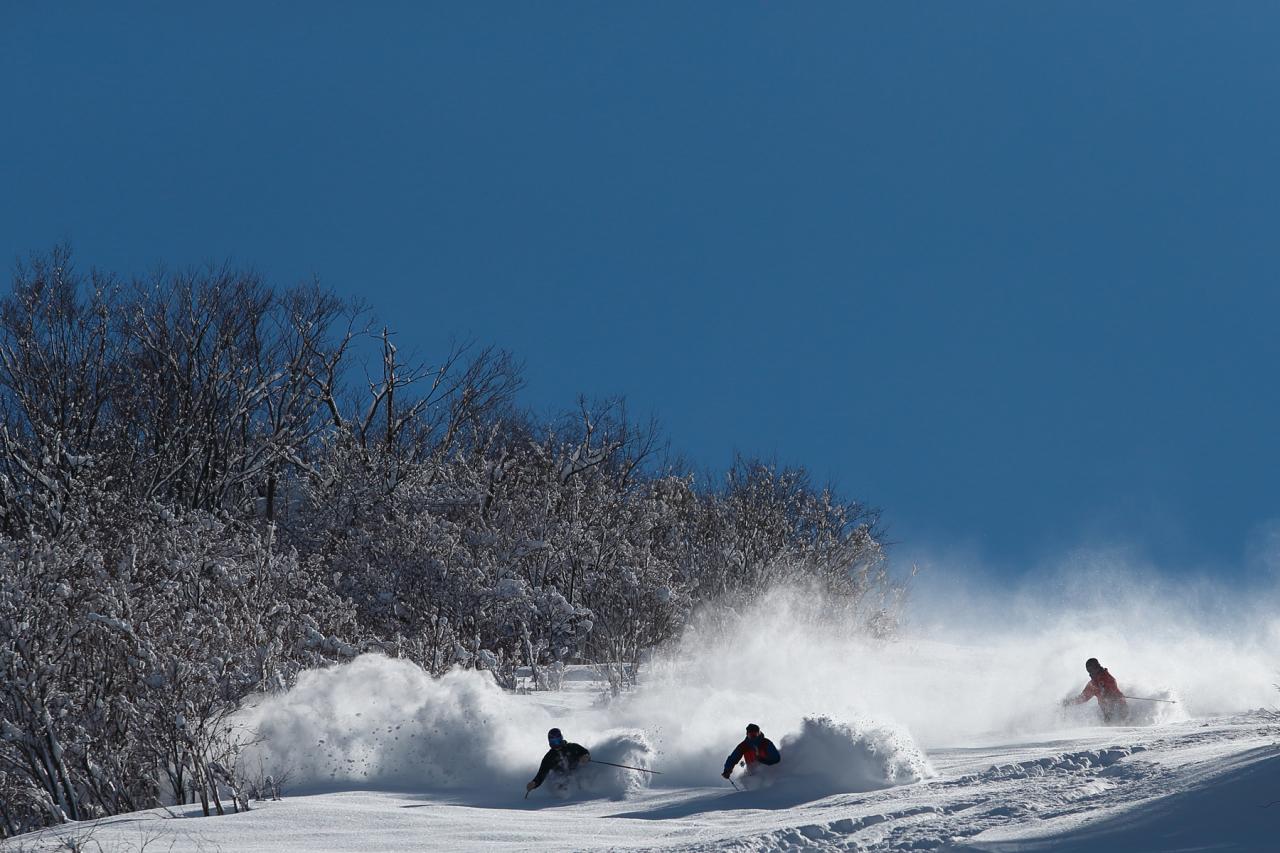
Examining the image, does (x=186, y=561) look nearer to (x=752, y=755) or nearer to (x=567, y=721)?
(x=567, y=721)

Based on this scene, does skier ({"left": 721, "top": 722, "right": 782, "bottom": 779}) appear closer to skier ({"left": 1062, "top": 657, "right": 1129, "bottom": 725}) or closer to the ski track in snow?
the ski track in snow

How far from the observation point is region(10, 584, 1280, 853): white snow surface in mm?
10562

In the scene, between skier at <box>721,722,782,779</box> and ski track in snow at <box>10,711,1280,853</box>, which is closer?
ski track in snow at <box>10,711,1280,853</box>

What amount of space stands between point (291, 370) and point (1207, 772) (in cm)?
3201

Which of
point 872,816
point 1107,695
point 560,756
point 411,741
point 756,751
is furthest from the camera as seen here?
point 1107,695

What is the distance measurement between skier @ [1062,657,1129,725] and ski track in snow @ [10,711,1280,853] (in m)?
4.42

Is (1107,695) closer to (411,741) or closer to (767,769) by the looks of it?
(767,769)

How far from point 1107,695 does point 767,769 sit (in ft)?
24.6

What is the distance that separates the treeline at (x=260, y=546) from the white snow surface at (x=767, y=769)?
142 cm

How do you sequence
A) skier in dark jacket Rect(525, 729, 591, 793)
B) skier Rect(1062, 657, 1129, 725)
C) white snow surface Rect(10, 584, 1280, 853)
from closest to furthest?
1. white snow surface Rect(10, 584, 1280, 853)
2. skier in dark jacket Rect(525, 729, 591, 793)
3. skier Rect(1062, 657, 1129, 725)

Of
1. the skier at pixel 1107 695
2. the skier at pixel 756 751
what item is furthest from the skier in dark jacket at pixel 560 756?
the skier at pixel 1107 695

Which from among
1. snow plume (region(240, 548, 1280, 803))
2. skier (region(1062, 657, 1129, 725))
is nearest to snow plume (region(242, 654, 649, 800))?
snow plume (region(240, 548, 1280, 803))

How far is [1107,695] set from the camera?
63.3 ft

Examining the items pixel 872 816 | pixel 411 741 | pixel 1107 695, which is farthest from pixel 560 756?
pixel 1107 695
